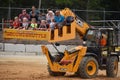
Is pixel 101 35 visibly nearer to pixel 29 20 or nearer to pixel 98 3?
pixel 29 20

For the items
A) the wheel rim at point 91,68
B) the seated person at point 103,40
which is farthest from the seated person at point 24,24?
the seated person at point 103,40

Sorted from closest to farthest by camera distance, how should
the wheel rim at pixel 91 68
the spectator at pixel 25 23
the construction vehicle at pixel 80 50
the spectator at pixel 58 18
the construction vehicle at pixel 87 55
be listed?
the construction vehicle at pixel 80 50, the spectator at pixel 25 23, the spectator at pixel 58 18, the construction vehicle at pixel 87 55, the wheel rim at pixel 91 68

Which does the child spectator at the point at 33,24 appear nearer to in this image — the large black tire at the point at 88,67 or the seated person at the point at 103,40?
the large black tire at the point at 88,67

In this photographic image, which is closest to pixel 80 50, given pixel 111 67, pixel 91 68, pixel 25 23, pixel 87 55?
pixel 87 55

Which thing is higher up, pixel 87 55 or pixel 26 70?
pixel 87 55

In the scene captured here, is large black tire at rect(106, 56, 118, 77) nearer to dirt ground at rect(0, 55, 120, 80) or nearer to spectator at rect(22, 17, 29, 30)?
dirt ground at rect(0, 55, 120, 80)

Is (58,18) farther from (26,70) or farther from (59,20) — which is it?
(26,70)

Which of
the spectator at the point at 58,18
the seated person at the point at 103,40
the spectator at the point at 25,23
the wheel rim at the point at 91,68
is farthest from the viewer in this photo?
the seated person at the point at 103,40

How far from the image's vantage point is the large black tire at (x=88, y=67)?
20795 millimetres

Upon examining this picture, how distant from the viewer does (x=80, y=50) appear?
20.8 metres

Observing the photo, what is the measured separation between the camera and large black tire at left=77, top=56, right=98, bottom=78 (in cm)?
2080

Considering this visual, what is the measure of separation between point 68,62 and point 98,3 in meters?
33.5

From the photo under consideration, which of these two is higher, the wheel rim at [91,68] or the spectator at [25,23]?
the spectator at [25,23]

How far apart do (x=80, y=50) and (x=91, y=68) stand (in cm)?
102
